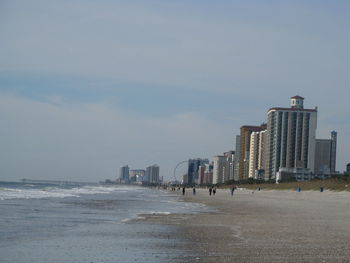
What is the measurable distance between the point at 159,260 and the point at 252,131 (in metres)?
188

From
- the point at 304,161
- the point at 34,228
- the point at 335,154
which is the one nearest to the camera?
the point at 34,228

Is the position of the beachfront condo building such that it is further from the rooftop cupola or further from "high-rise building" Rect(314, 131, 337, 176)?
"high-rise building" Rect(314, 131, 337, 176)

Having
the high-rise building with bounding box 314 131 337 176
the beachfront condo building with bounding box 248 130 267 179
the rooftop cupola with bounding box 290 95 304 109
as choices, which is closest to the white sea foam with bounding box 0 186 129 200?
the rooftop cupola with bounding box 290 95 304 109

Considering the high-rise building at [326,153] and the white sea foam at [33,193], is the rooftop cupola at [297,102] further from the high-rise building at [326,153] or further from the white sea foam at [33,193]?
the white sea foam at [33,193]

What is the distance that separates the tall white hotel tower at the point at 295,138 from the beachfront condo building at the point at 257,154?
1268 cm

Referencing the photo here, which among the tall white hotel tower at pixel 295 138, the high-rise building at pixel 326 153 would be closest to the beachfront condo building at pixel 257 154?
the tall white hotel tower at pixel 295 138

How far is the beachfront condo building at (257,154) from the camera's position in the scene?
168875 mm

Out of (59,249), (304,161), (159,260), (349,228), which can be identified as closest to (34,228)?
(59,249)

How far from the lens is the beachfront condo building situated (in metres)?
169

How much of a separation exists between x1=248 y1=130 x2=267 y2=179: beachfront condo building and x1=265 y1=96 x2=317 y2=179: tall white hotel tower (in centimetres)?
1268

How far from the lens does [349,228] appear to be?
1738cm

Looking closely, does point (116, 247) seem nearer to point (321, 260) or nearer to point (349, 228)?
point (321, 260)

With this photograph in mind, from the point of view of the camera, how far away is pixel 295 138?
500 feet

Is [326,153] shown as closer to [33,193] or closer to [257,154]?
[257,154]
